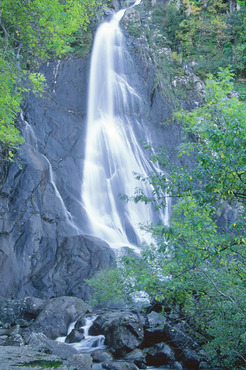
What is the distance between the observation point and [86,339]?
29.2 ft

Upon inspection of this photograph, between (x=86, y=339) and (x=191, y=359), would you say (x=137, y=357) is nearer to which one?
(x=191, y=359)

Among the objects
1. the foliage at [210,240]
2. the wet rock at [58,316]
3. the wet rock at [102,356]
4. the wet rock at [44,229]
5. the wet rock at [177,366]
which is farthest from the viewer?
the wet rock at [44,229]

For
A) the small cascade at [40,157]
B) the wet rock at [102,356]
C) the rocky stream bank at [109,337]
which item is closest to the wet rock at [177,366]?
the rocky stream bank at [109,337]

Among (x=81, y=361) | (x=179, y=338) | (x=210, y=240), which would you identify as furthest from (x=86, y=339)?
(x=210, y=240)

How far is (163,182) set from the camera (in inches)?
194

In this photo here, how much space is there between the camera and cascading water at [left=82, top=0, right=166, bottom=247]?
16.5m

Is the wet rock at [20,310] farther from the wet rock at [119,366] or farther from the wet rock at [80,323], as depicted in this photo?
the wet rock at [119,366]

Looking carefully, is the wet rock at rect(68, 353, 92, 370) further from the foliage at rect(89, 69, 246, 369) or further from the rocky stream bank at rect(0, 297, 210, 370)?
the foliage at rect(89, 69, 246, 369)

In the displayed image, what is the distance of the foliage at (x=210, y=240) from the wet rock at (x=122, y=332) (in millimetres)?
1557

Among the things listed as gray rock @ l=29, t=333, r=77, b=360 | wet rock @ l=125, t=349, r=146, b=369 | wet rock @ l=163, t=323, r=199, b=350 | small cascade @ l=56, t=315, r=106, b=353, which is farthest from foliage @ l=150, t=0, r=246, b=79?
gray rock @ l=29, t=333, r=77, b=360

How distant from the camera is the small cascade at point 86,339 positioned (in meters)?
8.55

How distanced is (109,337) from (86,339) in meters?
0.76

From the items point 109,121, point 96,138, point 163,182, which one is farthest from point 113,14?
point 163,182

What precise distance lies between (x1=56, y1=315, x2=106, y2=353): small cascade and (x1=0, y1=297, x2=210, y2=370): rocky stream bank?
28 mm
